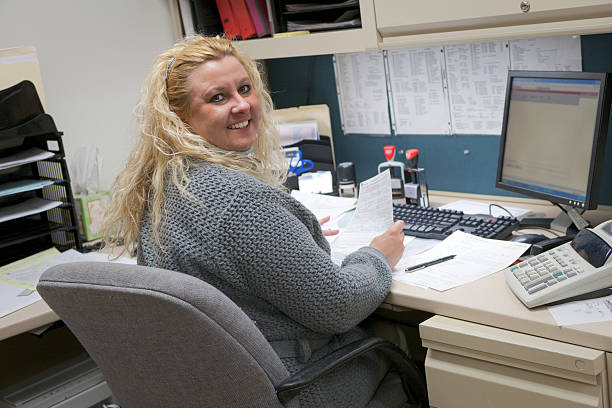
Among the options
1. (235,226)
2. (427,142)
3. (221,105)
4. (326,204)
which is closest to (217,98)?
(221,105)

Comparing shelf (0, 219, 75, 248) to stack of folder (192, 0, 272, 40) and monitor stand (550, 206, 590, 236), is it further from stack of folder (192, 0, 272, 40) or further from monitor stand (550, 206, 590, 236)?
monitor stand (550, 206, 590, 236)

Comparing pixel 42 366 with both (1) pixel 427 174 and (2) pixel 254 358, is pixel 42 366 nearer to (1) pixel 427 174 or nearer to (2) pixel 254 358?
(2) pixel 254 358

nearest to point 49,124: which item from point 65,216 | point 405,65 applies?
point 65,216

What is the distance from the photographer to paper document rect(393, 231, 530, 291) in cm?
140

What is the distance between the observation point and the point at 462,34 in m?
1.59

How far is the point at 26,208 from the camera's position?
1923 mm

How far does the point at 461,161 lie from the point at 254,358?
1.25 meters

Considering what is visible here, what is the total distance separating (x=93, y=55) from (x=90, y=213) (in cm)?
59

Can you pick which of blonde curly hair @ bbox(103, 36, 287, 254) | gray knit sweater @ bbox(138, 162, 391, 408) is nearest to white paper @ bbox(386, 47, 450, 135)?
blonde curly hair @ bbox(103, 36, 287, 254)

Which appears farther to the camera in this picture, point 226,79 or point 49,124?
point 49,124

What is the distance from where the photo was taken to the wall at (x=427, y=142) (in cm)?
177

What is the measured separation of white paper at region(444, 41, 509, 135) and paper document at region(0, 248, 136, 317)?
1.14 metres

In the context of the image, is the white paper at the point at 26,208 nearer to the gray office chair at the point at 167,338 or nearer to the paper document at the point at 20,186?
the paper document at the point at 20,186

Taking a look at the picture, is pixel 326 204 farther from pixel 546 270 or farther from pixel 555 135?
pixel 546 270
